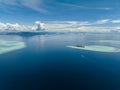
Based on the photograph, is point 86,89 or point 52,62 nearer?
point 86,89

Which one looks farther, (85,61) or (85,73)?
(85,61)

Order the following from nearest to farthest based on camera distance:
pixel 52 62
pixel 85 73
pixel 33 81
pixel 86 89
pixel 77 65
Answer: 1. pixel 86 89
2. pixel 33 81
3. pixel 85 73
4. pixel 77 65
5. pixel 52 62

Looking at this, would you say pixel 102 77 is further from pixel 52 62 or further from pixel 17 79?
pixel 17 79

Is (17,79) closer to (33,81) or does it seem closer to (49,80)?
(33,81)

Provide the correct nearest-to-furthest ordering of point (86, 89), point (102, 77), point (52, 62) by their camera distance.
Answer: point (86, 89)
point (102, 77)
point (52, 62)

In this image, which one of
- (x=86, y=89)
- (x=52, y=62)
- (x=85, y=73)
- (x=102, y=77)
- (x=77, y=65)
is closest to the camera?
(x=86, y=89)

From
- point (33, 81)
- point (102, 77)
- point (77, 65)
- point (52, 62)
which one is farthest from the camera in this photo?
point (52, 62)

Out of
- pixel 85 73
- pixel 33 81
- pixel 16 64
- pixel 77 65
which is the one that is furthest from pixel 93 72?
pixel 16 64

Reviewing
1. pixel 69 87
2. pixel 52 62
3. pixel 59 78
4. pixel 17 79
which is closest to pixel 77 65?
pixel 52 62
